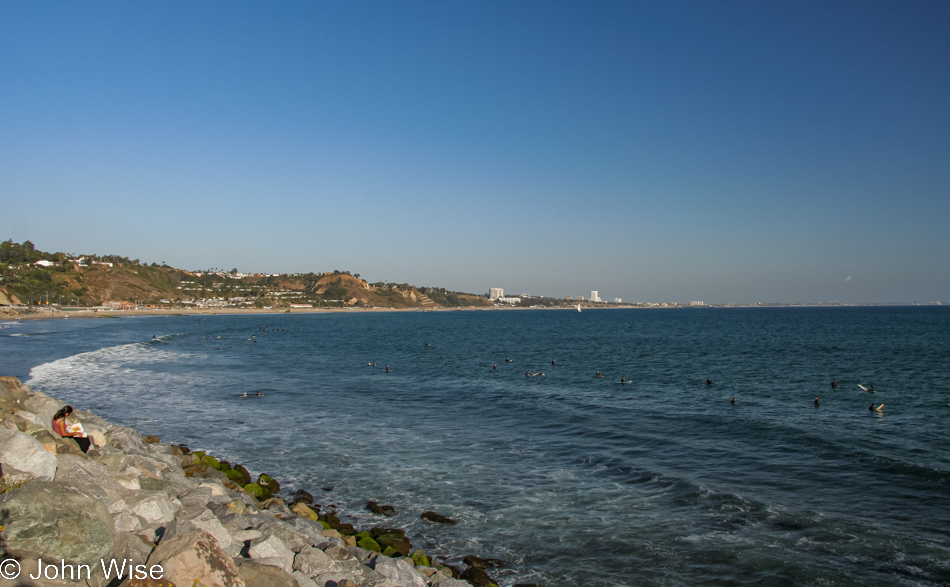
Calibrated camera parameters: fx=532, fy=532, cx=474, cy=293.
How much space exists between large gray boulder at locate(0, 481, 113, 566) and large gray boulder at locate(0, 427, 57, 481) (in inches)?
71.6

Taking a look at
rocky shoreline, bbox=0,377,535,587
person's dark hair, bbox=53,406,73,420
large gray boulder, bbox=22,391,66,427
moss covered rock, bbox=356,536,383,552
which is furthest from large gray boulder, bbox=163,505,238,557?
large gray boulder, bbox=22,391,66,427

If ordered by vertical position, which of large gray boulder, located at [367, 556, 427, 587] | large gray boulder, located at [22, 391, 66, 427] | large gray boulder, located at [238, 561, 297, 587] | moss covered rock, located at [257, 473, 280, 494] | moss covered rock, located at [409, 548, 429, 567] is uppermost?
large gray boulder, located at [22, 391, 66, 427]


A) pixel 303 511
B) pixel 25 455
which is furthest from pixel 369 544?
pixel 25 455

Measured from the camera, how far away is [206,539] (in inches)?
243

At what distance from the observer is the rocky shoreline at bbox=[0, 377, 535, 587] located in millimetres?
5387

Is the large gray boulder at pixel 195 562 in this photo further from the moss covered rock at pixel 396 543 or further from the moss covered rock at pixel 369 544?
the moss covered rock at pixel 396 543

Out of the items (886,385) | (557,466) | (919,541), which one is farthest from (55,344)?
(886,385)

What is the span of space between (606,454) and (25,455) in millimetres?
15794

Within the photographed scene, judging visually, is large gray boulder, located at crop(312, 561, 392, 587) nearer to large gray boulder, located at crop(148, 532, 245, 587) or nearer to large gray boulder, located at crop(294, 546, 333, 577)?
large gray boulder, located at crop(294, 546, 333, 577)

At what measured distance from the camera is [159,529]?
25.7 ft

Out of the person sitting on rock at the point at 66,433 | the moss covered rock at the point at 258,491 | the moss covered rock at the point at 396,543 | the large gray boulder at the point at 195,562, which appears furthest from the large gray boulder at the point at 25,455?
the moss covered rock at the point at 258,491

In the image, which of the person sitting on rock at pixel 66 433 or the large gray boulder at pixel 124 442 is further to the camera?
the large gray boulder at pixel 124 442

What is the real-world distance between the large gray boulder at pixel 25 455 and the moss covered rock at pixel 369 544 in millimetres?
5612

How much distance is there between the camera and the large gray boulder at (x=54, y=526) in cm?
523
